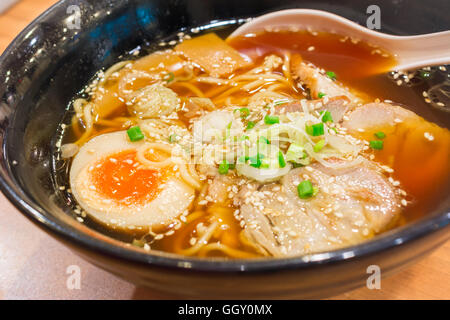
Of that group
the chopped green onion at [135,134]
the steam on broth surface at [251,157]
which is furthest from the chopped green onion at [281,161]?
the chopped green onion at [135,134]

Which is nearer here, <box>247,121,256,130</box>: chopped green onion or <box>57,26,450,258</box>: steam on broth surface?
<box>57,26,450,258</box>: steam on broth surface

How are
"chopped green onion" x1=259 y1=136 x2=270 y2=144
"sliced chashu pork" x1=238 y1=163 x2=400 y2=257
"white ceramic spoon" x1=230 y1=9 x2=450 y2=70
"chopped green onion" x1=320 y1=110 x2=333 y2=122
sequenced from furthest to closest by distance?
"white ceramic spoon" x1=230 y1=9 x2=450 y2=70
"chopped green onion" x1=320 y1=110 x2=333 y2=122
"chopped green onion" x1=259 y1=136 x2=270 y2=144
"sliced chashu pork" x1=238 y1=163 x2=400 y2=257

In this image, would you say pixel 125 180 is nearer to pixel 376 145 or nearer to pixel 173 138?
pixel 173 138

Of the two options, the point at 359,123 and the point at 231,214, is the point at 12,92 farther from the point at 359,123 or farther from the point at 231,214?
the point at 359,123

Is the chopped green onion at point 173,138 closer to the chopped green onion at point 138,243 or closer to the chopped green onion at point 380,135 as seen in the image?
the chopped green onion at point 138,243

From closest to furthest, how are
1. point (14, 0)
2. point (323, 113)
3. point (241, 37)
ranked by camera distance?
point (323, 113)
point (241, 37)
point (14, 0)

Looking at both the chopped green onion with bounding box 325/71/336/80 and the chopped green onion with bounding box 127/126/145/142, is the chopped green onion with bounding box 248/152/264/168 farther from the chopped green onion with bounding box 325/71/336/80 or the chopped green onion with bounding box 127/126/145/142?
the chopped green onion with bounding box 325/71/336/80

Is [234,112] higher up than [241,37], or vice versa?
[241,37]

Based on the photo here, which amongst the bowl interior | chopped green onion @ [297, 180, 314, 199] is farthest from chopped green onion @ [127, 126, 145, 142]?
chopped green onion @ [297, 180, 314, 199]
